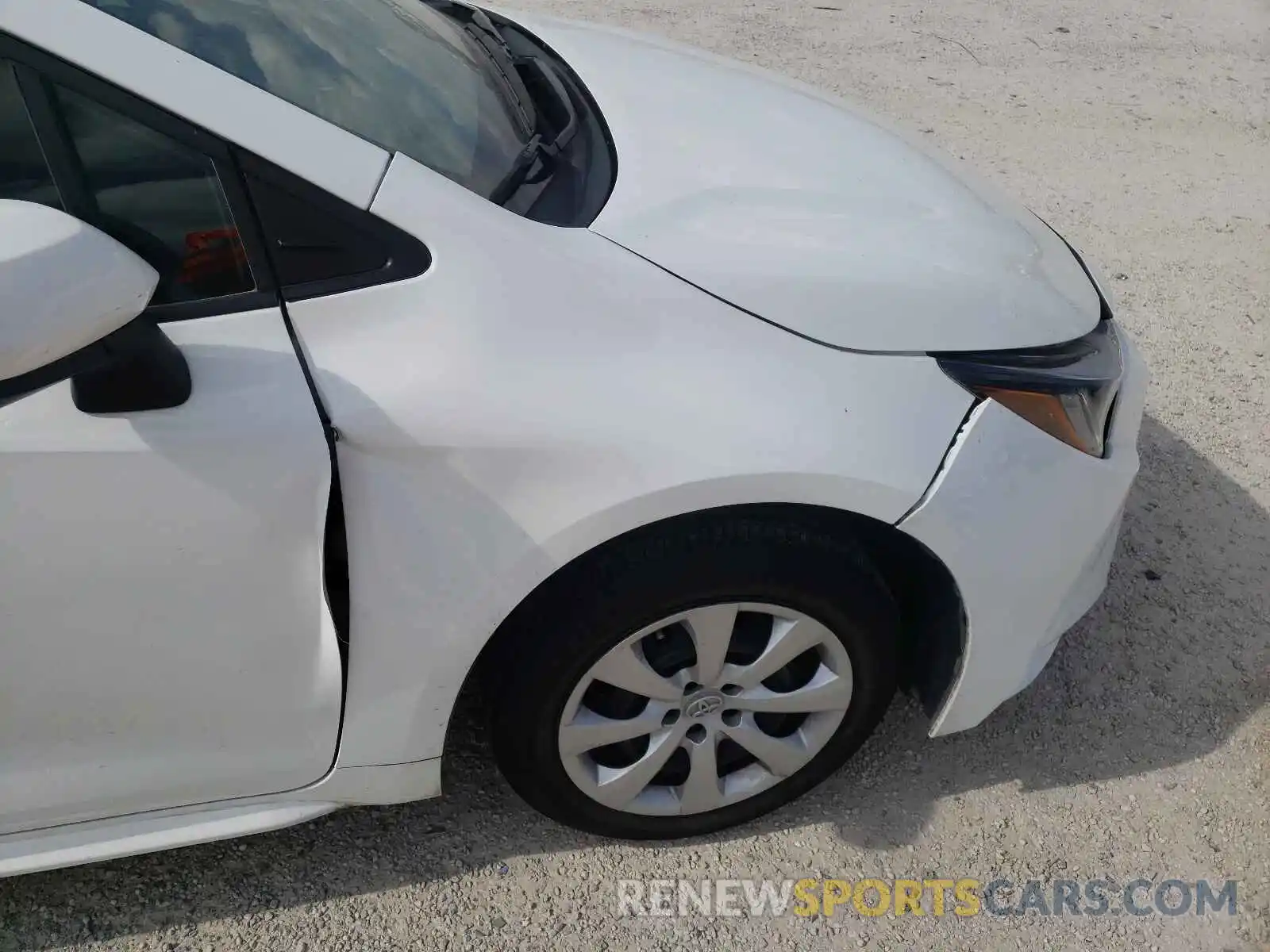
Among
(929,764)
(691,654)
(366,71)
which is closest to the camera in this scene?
(366,71)

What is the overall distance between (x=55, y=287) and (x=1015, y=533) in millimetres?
1383

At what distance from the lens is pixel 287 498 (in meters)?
1.35

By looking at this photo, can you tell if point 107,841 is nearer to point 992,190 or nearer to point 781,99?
point 781,99

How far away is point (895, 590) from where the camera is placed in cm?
190

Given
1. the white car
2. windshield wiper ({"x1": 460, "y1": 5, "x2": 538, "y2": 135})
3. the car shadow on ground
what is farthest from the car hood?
the car shadow on ground

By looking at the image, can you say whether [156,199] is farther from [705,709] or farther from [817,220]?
[705,709]

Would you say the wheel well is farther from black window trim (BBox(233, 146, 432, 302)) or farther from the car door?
black window trim (BBox(233, 146, 432, 302))

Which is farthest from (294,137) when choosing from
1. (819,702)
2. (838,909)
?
(838,909)

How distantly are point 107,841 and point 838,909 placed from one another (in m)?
1.27

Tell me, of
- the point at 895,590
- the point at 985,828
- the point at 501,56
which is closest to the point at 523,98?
the point at 501,56

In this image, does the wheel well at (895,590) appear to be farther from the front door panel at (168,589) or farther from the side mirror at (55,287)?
the side mirror at (55,287)

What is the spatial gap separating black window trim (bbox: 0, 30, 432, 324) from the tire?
530 mm

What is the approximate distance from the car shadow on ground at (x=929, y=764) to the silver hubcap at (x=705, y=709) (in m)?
0.20

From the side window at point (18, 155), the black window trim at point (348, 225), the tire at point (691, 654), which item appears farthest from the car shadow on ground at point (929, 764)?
the side window at point (18, 155)
